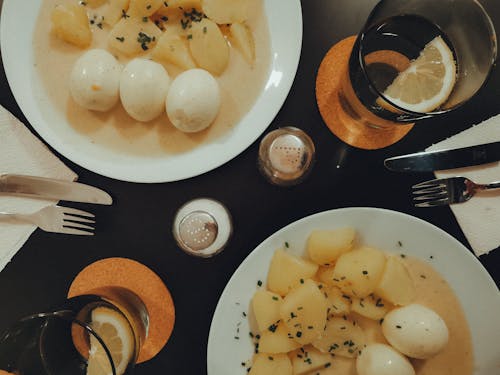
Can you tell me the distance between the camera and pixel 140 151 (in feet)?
3.39

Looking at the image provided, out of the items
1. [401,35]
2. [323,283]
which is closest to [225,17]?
[401,35]

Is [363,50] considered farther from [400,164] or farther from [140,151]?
[140,151]

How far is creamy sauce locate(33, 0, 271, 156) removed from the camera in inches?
40.7

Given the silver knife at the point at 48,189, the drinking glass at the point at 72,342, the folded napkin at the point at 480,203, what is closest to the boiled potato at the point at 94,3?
the silver knife at the point at 48,189

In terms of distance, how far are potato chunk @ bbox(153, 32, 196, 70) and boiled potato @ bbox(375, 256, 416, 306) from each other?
0.65 m

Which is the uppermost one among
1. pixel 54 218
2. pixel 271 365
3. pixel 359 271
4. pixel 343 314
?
pixel 54 218

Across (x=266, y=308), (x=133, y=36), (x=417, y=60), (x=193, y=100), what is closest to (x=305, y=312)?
(x=266, y=308)

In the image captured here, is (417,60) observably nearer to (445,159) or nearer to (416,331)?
(445,159)

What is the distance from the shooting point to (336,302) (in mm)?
966

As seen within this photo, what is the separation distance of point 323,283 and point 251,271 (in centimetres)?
17

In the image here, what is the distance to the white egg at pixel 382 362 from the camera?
36.5 inches

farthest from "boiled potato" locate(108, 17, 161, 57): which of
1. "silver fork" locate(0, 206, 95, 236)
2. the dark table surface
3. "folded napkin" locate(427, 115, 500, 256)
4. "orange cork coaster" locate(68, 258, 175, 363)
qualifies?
"folded napkin" locate(427, 115, 500, 256)

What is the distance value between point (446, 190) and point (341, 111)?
0.31 metres

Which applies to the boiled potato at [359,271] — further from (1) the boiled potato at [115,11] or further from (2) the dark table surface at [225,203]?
(1) the boiled potato at [115,11]
